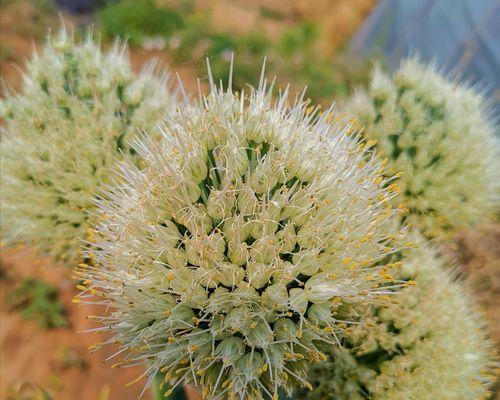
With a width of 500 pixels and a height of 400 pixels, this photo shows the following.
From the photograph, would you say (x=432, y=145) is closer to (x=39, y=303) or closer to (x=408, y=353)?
(x=408, y=353)

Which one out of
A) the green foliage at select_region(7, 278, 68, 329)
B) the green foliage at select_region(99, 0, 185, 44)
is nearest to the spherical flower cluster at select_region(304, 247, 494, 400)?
the green foliage at select_region(7, 278, 68, 329)

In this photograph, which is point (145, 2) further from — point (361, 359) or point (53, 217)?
point (361, 359)

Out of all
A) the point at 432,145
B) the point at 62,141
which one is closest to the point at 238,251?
the point at 62,141

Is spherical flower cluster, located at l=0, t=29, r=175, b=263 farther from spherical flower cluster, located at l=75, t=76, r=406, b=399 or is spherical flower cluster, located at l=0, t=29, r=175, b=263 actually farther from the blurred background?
spherical flower cluster, located at l=75, t=76, r=406, b=399

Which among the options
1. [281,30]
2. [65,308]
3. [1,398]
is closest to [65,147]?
[1,398]

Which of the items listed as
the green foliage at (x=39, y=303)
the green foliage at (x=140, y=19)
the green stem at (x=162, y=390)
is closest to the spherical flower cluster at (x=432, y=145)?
the green stem at (x=162, y=390)

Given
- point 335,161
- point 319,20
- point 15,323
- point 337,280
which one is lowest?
point 337,280
